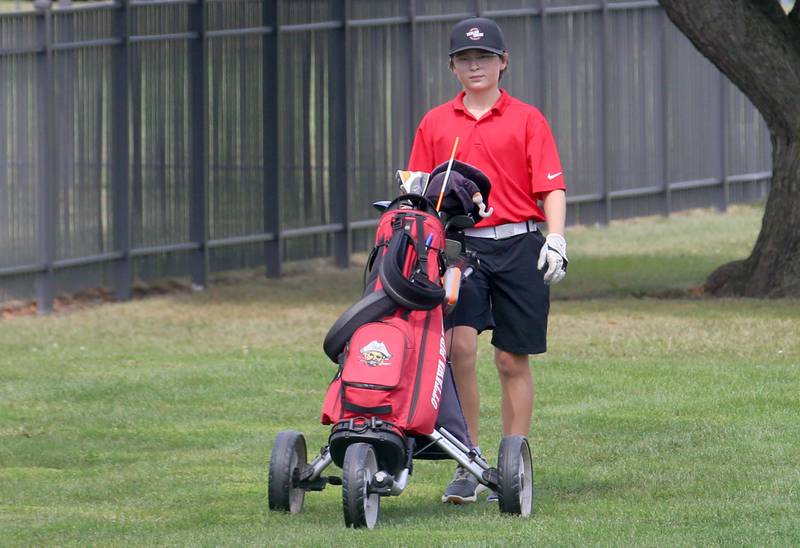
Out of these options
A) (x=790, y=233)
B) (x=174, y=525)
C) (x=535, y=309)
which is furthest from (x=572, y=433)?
(x=790, y=233)

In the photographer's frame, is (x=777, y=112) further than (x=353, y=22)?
No

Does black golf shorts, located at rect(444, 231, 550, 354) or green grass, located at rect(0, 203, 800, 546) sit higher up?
black golf shorts, located at rect(444, 231, 550, 354)

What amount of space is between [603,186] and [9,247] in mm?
8367

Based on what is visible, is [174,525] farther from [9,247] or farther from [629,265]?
[629,265]

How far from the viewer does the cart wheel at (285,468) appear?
266 inches

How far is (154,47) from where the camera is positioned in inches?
611

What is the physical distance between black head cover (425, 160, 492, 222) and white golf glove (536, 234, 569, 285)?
349 millimetres

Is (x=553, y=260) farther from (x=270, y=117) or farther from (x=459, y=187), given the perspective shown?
(x=270, y=117)

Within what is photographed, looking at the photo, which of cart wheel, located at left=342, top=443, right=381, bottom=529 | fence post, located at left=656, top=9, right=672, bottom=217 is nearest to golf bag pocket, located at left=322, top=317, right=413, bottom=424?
cart wheel, located at left=342, top=443, right=381, bottom=529

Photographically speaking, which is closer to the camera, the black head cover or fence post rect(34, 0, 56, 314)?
the black head cover

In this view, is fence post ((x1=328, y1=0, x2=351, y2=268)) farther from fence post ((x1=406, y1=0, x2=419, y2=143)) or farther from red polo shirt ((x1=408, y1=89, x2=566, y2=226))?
red polo shirt ((x1=408, y1=89, x2=566, y2=226))

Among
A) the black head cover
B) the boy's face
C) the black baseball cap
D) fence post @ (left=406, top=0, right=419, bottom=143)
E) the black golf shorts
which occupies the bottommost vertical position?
the black golf shorts

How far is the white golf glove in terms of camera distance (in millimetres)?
6746

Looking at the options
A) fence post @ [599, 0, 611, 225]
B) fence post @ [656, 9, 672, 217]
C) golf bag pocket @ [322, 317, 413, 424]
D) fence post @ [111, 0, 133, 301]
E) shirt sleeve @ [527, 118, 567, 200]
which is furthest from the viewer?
fence post @ [656, 9, 672, 217]
